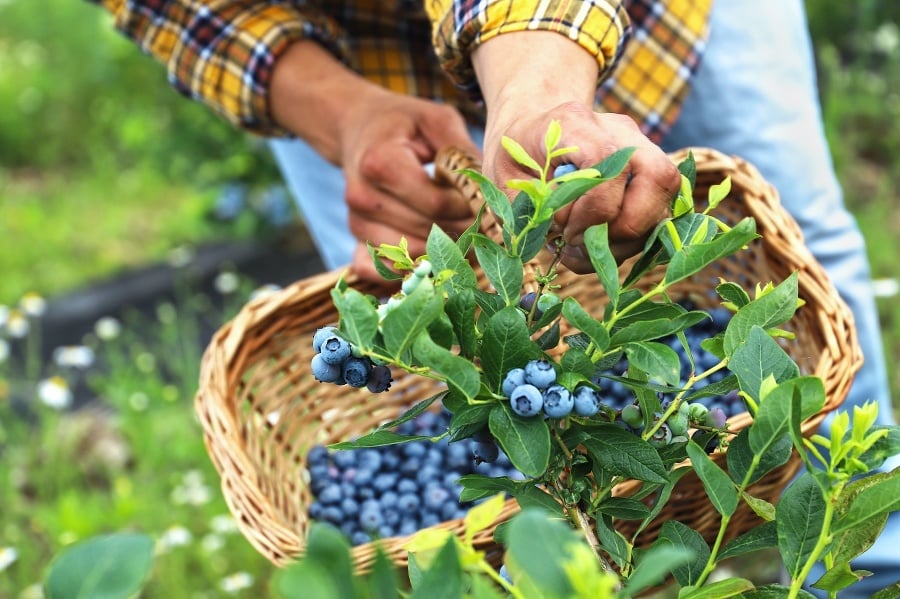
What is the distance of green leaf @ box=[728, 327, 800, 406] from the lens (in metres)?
0.55

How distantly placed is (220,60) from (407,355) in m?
0.92

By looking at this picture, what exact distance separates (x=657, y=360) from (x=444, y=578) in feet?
0.73

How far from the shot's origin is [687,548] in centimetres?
56

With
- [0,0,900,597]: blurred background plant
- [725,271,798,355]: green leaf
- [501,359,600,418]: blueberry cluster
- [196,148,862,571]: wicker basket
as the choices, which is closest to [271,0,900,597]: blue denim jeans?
[196,148,862,571]: wicker basket

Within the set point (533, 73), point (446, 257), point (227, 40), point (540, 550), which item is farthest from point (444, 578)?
point (227, 40)

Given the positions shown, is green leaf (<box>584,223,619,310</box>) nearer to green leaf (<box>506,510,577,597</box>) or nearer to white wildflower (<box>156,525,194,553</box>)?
green leaf (<box>506,510,577,597</box>)

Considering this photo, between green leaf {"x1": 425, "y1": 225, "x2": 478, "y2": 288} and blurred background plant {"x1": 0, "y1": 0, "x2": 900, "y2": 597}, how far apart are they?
1000mm

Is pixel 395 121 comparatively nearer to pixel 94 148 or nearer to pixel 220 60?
pixel 220 60

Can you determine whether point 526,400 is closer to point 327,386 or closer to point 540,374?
point 540,374

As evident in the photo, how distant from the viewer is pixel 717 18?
135cm

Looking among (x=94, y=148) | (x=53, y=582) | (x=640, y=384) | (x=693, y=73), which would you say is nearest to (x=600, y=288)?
(x=693, y=73)

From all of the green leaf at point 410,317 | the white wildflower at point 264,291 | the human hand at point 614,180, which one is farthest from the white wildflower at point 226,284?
the green leaf at point 410,317

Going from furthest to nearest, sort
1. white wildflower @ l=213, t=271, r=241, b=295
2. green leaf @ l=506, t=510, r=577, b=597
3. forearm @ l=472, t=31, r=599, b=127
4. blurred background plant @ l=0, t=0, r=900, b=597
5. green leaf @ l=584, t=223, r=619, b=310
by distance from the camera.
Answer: white wildflower @ l=213, t=271, r=241, b=295
blurred background plant @ l=0, t=0, r=900, b=597
forearm @ l=472, t=31, r=599, b=127
green leaf @ l=584, t=223, r=619, b=310
green leaf @ l=506, t=510, r=577, b=597

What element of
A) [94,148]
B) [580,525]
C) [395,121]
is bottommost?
[94,148]
